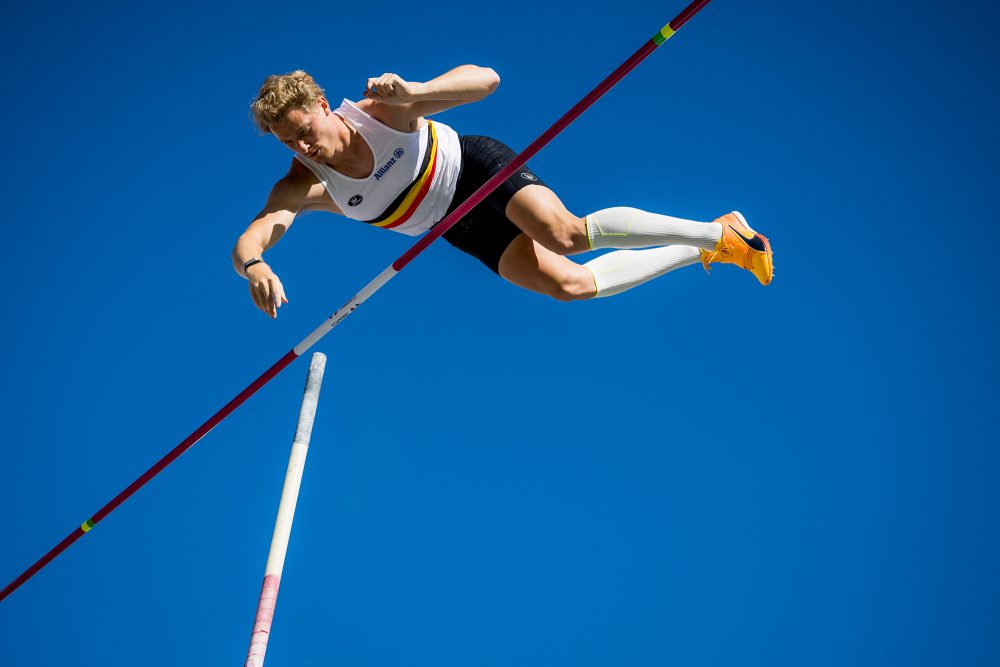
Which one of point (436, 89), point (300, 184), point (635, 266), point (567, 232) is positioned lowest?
point (300, 184)

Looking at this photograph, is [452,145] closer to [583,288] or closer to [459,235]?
[459,235]

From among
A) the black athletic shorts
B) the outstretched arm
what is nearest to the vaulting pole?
the black athletic shorts

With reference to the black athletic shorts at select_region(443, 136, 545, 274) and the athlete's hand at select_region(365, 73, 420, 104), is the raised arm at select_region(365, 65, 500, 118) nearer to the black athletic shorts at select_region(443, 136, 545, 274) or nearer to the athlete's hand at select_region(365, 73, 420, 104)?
the athlete's hand at select_region(365, 73, 420, 104)

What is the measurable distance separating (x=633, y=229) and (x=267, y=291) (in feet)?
6.04

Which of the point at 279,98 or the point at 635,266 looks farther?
the point at 635,266

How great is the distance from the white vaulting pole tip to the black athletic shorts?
52.8 inches

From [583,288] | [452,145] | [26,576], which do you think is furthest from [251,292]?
[26,576]

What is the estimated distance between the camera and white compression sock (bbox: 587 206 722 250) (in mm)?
5445

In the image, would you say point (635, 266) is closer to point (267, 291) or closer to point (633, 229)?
point (633, 229)

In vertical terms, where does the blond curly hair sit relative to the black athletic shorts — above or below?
below

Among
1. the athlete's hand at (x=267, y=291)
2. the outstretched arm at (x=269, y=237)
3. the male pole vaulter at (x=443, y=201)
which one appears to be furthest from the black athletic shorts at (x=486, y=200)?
the athlete's hand at (x=267, y=291)

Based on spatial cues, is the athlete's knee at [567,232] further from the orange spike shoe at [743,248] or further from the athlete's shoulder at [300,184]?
the athlete's shoulder at [300,184]

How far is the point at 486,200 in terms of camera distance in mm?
5840

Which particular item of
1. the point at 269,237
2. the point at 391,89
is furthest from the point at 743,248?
the point at 269,237
